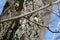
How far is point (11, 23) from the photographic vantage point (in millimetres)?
1192

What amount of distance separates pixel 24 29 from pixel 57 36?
5.64 feet

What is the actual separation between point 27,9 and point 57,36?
1707 mm

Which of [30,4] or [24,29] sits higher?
[30,4]

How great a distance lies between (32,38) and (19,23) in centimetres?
13

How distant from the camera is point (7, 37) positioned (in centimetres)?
120

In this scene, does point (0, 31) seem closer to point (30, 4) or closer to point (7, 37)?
point (7, 37)

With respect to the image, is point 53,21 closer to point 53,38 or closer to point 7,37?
point 53,38

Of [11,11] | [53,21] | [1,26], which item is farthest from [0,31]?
[53,21]

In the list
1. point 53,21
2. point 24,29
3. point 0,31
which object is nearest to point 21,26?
point 24,29

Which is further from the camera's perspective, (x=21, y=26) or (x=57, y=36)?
(x=57, y=36)

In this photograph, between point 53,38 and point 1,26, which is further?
point 53,38

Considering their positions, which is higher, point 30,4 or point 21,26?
point 30,4

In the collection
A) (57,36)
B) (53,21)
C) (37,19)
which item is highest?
(37,19)

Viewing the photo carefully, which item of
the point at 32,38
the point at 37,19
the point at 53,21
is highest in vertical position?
the point at 37,19
